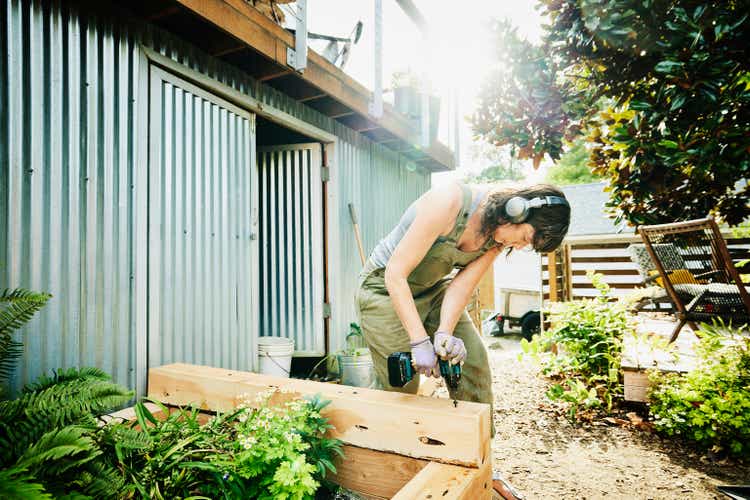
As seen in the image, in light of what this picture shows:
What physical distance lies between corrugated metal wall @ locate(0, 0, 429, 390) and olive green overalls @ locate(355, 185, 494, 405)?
1460 millimetres

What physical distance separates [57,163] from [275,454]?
192 cm

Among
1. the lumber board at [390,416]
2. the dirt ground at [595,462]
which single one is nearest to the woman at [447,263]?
the lumber board at [390,416]

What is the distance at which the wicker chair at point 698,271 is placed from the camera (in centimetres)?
326

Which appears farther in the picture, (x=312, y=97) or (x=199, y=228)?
(x=312, y=97)

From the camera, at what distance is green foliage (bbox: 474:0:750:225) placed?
2.14 m

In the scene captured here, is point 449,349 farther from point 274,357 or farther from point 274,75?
point 274,75

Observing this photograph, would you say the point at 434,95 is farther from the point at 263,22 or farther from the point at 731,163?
the point at 731,163

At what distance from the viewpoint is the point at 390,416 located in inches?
72.5

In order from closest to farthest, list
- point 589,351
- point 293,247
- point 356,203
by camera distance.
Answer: point 589,351 < point 293,247 < point 356,203

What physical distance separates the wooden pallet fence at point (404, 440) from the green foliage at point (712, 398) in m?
2.16

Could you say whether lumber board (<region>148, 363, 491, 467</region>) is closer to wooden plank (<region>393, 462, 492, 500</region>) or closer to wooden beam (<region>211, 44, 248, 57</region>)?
wooden plank (<region>393, 462, 492, 500</region>)

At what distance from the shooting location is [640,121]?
274 cm

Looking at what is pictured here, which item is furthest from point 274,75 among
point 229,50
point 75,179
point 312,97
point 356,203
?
point 356,203

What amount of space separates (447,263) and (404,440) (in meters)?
0.92
